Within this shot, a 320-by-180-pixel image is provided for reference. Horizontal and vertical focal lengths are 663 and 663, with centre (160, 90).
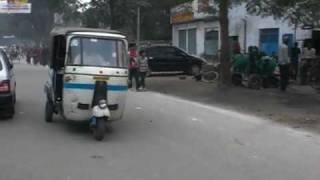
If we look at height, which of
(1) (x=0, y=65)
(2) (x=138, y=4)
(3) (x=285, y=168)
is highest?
(2) (x=138, y=4)

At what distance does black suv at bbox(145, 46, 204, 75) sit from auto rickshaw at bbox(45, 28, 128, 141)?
1912 centimetres

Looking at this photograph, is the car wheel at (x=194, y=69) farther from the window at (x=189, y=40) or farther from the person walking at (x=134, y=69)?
the window at (x=189, y=40)

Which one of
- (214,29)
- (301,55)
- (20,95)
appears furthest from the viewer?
(214,29)

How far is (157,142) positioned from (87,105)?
1590 mm

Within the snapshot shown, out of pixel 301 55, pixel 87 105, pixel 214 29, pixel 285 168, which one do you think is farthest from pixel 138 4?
pixel 285 168

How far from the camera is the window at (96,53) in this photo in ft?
42.4

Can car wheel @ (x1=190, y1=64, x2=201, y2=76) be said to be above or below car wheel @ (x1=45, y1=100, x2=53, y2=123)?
above

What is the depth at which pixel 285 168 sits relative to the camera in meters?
9.77

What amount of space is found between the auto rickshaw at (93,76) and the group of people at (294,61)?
10.1m

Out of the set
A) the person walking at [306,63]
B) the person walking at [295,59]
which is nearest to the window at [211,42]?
the person walking at [295,59]

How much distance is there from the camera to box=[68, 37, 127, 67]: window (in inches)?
509

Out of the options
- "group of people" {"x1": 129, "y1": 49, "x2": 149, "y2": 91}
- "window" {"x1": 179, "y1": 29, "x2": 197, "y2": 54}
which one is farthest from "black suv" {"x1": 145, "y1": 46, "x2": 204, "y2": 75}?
"window" {"x1": 179, "y1": 29, "x2": 197, "y2": 54}

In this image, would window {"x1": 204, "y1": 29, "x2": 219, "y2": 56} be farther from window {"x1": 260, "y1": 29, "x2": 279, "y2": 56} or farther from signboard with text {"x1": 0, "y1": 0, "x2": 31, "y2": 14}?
signboard with text {"x1": 0, "y1": 0, "x2": 31, "y2": 14}

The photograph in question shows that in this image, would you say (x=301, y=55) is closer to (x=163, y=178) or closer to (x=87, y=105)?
(x=87, y=105)
